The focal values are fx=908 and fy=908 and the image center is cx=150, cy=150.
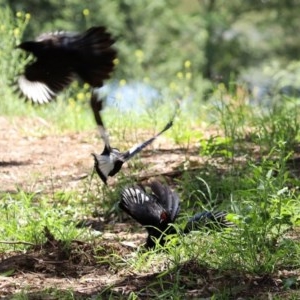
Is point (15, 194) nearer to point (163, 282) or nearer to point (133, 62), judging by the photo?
point (163, 282)

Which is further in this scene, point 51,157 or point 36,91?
point 51,157

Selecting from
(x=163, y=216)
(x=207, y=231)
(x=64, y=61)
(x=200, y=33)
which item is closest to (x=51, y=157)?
(x=64, y=61)

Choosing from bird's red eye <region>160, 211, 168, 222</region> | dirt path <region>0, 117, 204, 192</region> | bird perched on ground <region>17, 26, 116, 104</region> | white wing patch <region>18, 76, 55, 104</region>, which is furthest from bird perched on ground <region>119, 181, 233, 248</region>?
white wing patch <region>18, 76, 55, 104</region>

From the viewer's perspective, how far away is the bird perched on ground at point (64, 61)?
6484 millimetres

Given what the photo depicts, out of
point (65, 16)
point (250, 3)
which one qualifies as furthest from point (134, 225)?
point (250, 3)

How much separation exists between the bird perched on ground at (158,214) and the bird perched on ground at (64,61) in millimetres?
1625

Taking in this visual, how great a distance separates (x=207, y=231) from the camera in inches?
184

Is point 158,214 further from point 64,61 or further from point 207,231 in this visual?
point 64,61

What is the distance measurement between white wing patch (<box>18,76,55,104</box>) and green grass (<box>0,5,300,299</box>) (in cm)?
62

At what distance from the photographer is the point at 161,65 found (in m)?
24.6

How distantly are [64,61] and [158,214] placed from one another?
235 cm

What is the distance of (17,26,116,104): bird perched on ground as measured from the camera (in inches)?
255

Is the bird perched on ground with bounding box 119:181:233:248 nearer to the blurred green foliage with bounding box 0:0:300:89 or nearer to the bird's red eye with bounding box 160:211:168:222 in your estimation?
the bird's red eye with bounding box 160:211:168:222

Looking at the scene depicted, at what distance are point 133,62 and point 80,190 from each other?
15581mm
